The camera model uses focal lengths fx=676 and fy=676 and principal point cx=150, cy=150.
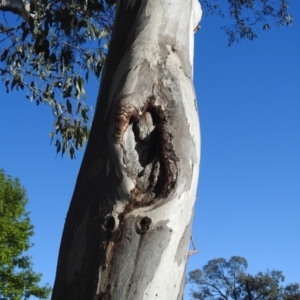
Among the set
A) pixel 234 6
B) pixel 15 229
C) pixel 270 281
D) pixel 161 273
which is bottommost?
pixel 161 273

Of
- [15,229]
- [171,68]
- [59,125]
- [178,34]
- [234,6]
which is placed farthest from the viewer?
[15,229]

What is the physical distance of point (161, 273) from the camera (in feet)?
8.56

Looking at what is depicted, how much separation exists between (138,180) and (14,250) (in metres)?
21.4

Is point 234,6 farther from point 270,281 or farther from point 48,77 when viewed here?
point 270,281

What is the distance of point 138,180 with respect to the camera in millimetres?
2748

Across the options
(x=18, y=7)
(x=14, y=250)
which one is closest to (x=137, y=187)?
(x=18, y=7)

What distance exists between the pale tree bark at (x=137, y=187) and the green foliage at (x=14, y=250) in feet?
67.0

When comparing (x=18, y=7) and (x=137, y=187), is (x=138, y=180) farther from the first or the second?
(x=18, y=7)

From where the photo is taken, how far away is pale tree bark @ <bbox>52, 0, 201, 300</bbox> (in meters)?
2.61

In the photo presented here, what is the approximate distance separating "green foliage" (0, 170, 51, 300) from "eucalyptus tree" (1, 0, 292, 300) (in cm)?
2037

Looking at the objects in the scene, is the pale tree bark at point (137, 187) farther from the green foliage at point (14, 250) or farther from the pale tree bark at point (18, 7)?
the green foliage at point (14, 250)

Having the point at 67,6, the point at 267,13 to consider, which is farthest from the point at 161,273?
the point at 267,13

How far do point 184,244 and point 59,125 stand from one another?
6306mm

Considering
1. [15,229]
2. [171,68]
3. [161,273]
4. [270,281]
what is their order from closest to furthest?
[161,273]
[171,68]
[15,229]
[270,281]
